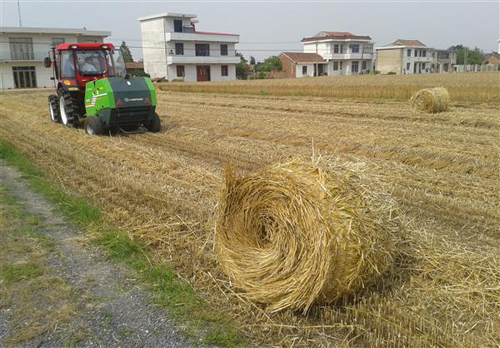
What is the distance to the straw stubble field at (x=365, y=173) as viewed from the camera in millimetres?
3377

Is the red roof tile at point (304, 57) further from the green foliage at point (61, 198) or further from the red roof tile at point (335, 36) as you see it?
the green foliage at point (61, 198)

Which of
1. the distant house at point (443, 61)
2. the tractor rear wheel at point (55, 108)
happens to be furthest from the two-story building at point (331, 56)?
the tractor rear wheel at point (55, 108)

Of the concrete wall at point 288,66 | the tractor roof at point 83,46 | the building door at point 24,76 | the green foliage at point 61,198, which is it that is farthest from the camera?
the concrete wall at point 288,66

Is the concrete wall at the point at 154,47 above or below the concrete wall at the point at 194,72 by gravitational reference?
above

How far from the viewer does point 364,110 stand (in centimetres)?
1620

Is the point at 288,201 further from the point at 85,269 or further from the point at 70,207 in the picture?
the point at 70,207

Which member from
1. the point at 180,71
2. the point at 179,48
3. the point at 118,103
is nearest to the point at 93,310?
the point at 118,103

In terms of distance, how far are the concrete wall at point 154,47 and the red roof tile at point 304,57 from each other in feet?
88.6

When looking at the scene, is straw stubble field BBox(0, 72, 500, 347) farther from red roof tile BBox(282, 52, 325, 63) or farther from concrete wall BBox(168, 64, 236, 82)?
red roof tile BBox(282, 52, 325, 63)

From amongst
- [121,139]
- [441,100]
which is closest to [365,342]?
[121,139]

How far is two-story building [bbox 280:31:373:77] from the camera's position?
7988 centimetres

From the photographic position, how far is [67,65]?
12211mm

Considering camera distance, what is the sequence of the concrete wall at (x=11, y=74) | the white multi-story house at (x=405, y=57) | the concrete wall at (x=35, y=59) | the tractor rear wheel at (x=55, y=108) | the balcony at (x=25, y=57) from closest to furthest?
the tractor rear wheel at (x=55, y=108) < the balcony at (x=25, y=57) < the concrete wall at (x=35, y=59) < the concrete wall at (x=11, y=74) < the white multi-story house at (x=405, y=57)

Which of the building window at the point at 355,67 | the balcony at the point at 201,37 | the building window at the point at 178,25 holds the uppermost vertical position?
the building window at the point at 178,25
